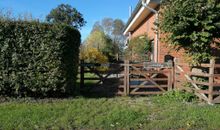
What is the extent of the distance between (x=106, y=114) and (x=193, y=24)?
4.24 meters

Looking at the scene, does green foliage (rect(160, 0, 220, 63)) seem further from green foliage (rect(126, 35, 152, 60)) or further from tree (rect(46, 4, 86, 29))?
tree (rect(46, 4, 86, 29))

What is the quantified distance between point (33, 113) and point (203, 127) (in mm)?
4141

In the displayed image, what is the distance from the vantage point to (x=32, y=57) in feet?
34.1

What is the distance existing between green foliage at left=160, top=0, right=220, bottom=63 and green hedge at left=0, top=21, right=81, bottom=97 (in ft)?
11.0

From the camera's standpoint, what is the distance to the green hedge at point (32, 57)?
10297mm

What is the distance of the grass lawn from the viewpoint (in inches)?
314

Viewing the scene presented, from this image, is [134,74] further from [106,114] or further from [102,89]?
[106,114]

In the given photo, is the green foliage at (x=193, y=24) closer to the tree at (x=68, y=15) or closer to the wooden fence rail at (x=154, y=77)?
the wooden fence rail at (x=154, y=77)

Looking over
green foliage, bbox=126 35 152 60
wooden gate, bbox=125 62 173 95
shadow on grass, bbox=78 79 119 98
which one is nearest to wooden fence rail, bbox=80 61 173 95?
wooden gate, bbox=125 62 173 95

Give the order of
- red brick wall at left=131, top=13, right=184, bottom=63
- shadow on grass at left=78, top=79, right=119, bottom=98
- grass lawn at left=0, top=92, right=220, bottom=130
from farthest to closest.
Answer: red brick wall at left=131, top=13, right=184, bottom=63, shadow on grass at left=78, top=79, right=119, bottom=98, grass lawn at left=0, top=92, right=220, bottom=130

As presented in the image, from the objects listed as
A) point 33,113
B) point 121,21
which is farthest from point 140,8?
point 121,21

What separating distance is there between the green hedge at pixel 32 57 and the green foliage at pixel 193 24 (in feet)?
11.0

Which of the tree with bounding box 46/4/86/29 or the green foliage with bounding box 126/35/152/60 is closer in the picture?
the green foliage with bounding box 126/35/152/60

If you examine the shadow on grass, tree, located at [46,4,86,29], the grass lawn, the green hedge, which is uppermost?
tree, located at [46,4,86,29]
